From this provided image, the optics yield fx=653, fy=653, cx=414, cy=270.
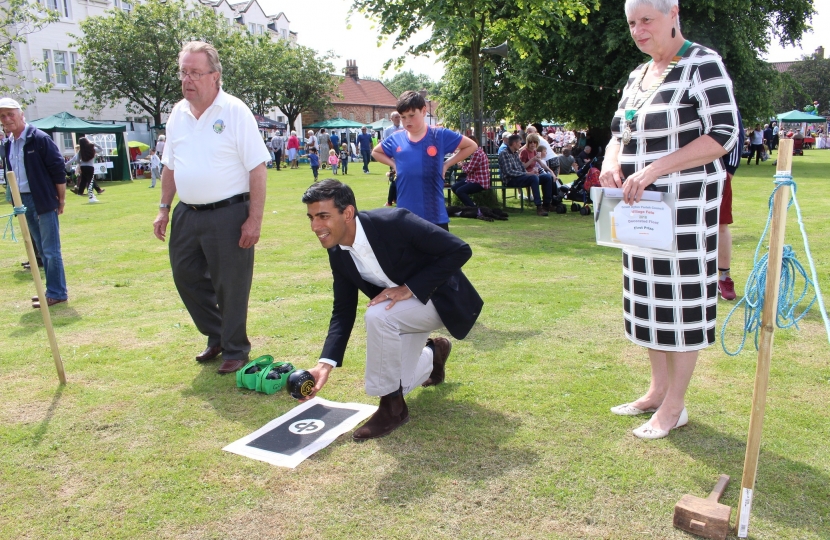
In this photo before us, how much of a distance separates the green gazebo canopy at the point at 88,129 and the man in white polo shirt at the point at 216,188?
20242 mm

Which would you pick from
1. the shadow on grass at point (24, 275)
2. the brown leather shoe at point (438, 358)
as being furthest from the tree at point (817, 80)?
the brown leather shoe at point (438, 358)

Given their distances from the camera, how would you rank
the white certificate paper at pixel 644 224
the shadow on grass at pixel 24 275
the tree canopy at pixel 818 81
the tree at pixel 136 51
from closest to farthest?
the white certificate paper at pixel 644 224 < the shadow on grass at pixel 24 275 < the tree at pixel 136 51 < the tree canopy at pixel 818 81

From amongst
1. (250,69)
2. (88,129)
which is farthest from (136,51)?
(88,129)

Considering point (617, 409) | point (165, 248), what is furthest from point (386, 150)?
point (165, 248)

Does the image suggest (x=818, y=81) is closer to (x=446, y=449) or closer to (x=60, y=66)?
(x=60, y=66)

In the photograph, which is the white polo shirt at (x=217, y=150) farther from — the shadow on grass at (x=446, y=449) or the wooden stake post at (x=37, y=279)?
the shadow on grass at (x=446, y=449)

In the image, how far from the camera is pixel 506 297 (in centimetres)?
631

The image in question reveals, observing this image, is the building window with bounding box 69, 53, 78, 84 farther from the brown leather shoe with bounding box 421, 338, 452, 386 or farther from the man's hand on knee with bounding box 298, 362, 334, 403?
the man's hand on knee with bounding box 298, 362, 334, 403

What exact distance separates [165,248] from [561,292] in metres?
6.20

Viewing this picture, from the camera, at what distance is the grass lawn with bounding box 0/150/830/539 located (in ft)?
9.04

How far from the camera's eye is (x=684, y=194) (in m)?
3.04

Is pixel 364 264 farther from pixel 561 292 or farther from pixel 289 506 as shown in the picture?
pixel 561 292

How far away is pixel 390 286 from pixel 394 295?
18 cm

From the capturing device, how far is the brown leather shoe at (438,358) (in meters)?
4.12
